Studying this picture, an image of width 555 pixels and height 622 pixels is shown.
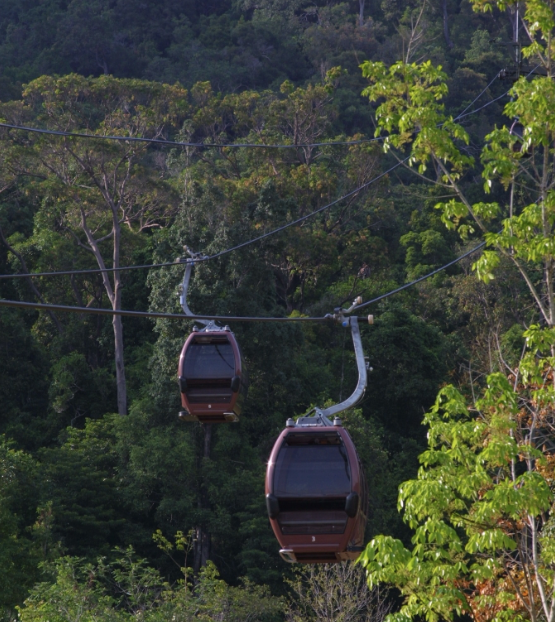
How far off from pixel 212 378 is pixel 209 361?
341 mm

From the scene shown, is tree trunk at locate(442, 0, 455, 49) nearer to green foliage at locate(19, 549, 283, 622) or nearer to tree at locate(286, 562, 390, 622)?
tree at locate(286, 562, 390, 622)

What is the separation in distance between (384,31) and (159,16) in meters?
11.9

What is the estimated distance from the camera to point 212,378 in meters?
13.9

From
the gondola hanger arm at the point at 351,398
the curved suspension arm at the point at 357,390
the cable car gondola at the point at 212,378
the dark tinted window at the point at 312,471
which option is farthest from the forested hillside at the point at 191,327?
the curved suspension arm at the point at 357,390

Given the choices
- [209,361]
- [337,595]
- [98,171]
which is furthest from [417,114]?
[98,171]

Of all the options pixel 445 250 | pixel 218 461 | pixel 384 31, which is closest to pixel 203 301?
pixel 218 461

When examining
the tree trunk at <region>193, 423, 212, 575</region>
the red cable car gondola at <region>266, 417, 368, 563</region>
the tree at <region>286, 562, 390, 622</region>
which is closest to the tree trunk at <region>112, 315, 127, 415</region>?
the tree trunk at <region>193, 423, 212, 575</region>

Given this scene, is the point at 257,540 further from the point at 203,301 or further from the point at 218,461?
the point at 203,301

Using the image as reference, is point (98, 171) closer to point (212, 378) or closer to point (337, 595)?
point (337, 595)

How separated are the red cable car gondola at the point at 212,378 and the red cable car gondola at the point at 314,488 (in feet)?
12.9

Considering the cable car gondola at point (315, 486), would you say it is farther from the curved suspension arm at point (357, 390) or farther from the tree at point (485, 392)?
the tree at point (485, 392)

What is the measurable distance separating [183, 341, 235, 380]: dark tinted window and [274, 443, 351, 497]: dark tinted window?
459 cm

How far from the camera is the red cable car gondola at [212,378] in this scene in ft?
44.7

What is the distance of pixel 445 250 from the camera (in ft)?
121
